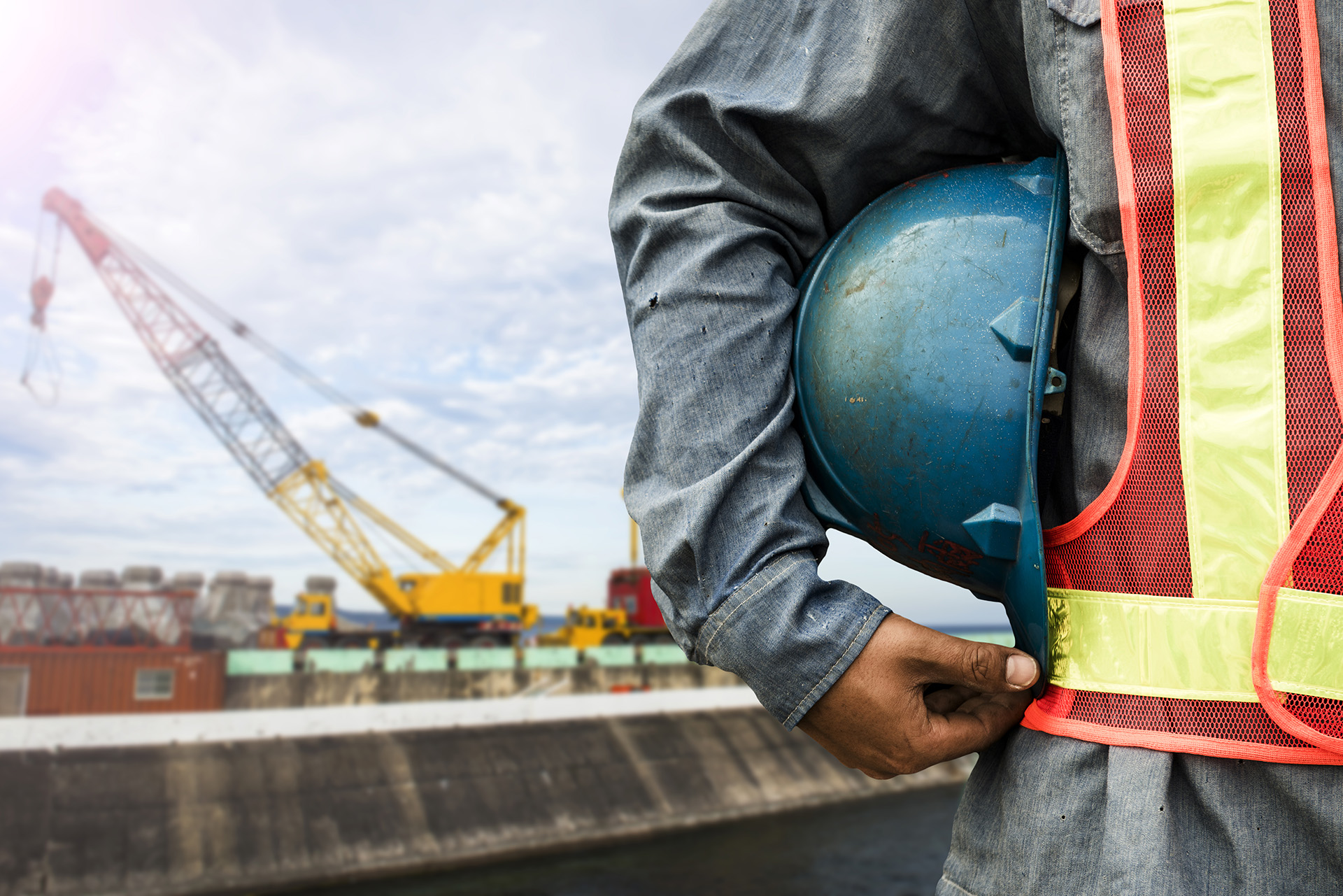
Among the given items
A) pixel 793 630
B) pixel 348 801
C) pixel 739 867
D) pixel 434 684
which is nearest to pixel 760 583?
pixel 793 630

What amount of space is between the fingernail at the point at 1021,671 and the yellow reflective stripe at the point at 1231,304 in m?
0.18

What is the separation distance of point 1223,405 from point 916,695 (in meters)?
0.39

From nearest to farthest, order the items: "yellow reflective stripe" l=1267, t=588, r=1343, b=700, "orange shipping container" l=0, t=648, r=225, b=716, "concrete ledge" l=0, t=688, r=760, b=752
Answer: "yellow reflective stripe" l=1267, t=588, r=1343, b=700
"concrete ledge" l=0, t=688, r=760, b=752
"orange shipping container" l=0, t=648, r=225, b=716

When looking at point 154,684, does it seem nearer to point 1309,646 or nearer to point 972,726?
point 972,726

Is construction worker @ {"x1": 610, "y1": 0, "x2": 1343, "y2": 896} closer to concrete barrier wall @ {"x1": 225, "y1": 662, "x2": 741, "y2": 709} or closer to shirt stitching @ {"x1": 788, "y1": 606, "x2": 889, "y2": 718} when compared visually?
shirt stitching @ {"x1": 788, "y1": 606, "x2": 889, "y2": 718}

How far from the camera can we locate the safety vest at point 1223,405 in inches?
27.1

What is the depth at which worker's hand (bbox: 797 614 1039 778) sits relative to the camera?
0.86 metres

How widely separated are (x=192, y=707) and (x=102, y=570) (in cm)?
1441

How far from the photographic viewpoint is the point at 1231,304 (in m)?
0.73

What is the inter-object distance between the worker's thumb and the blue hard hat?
0.09 ft

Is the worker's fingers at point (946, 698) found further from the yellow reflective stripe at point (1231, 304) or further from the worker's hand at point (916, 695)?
the yellow reflective stripe at point (1231, 304)

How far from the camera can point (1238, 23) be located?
2.48ft

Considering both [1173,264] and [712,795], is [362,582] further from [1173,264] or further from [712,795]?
[1173,264]

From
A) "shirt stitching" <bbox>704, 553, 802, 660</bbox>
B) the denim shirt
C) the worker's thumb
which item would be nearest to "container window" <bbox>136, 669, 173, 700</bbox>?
Answer: the denim shirt
